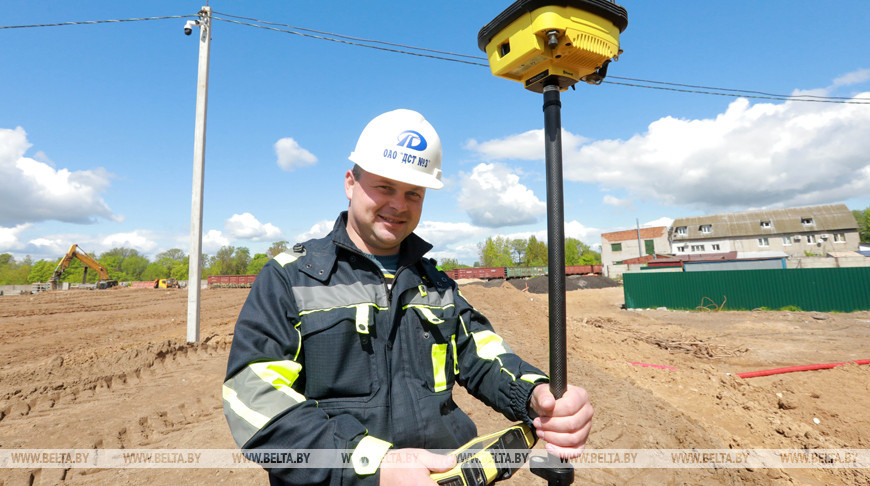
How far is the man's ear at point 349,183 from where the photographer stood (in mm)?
1861

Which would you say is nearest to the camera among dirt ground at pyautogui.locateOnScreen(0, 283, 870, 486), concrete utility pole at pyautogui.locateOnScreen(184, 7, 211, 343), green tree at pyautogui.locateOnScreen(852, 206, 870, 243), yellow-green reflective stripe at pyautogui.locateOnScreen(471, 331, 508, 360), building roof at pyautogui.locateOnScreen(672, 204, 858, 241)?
yellow-green reflective stripe at pyautogui.locateOnScreen(471, 331, 508, 360)

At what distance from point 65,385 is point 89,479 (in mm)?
3810

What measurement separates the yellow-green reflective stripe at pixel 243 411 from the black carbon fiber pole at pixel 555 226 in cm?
89

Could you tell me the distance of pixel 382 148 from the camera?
164cm

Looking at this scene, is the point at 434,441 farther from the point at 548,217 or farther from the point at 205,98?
the point at 205,98

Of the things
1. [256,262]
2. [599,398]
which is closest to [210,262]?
[256,262]

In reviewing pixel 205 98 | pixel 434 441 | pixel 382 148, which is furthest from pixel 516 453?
pixel 205 98

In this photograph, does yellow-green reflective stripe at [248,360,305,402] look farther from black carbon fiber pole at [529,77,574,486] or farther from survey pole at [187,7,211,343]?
survey pole at [187,7,211,343]

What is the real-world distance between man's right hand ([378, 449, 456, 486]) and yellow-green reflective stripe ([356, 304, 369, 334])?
476 millimetres

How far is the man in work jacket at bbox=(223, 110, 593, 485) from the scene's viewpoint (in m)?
1.18

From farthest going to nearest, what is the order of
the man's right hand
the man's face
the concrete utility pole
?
the concrete utility pole < the man's face < the man's right hand

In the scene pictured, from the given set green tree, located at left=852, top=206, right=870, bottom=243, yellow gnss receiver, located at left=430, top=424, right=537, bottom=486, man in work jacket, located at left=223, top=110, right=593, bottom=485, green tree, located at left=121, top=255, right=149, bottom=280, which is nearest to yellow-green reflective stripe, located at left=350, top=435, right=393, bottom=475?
man in work jacket, located at left=223, top=110, right=593, bottom=485

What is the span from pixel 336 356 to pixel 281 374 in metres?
0.20

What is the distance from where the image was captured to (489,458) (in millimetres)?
1256
